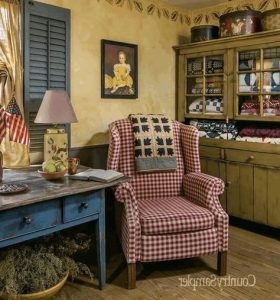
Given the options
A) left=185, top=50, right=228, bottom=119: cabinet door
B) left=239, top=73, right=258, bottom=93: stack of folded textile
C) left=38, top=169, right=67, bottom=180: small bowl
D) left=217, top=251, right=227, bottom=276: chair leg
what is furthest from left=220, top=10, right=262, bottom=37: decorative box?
left=38, top=169, right=67, bottom=180: small bowl

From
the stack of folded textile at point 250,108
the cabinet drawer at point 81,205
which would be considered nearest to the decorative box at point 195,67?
the stack of folded textile at point 250,108

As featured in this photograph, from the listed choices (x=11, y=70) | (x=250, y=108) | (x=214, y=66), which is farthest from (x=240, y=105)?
(x=11, y=70)

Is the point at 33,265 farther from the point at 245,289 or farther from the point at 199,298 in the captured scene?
the point at 245,289

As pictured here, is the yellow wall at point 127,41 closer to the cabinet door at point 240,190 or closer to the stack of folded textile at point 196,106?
the stack of folded textile at point 196,106

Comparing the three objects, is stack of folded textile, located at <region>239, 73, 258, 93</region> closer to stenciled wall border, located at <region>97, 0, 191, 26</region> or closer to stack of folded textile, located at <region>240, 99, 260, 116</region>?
stack of folded textile, located at <region>240, 99, 260, 116</region>

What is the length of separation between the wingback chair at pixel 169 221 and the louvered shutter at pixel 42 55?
586mm

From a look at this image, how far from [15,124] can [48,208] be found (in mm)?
888

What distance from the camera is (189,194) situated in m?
2.82

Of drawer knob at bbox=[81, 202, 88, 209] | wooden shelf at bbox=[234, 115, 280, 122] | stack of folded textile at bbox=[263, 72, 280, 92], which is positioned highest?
→ stack of folded textile at bbox=[263, 72, 280, 92]

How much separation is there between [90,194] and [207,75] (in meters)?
2.03

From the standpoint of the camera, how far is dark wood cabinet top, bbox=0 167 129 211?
179 cm

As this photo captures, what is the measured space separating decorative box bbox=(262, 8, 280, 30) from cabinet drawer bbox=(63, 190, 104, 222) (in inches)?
83.7

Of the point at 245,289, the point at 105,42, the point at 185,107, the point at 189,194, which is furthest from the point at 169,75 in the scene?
the point at 245,289

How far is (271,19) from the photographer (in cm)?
310
